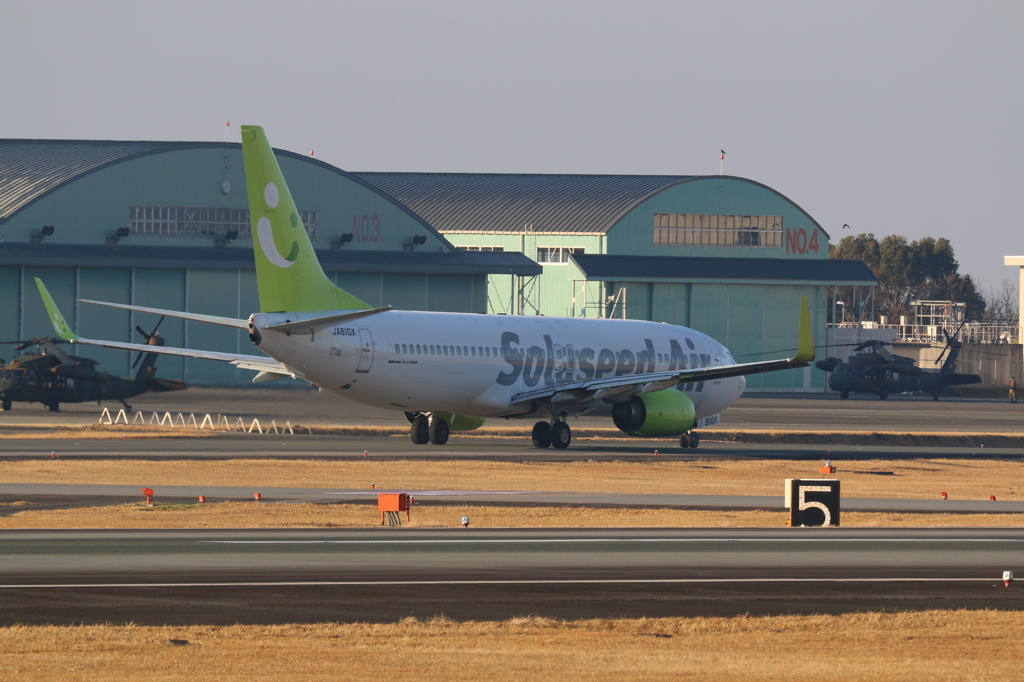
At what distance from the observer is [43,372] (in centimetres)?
6006

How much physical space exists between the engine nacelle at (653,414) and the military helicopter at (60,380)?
70.8ft

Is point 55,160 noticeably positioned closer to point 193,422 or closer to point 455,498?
point 193,422

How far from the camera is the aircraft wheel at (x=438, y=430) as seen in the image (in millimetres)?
46562

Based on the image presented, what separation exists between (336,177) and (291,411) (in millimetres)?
28865

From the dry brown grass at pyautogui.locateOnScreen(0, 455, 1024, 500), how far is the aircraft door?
100 inches

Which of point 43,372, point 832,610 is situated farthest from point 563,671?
point 43,372

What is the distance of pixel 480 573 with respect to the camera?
63.9ft

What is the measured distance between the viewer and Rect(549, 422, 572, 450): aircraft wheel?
46.8m

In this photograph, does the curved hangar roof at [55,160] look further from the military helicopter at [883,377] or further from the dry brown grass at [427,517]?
the dry brown grass at [427,517]

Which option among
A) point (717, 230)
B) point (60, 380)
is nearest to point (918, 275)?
point (717, 230)

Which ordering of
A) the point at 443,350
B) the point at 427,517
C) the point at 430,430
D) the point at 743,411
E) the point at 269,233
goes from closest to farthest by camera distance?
the point at 427,517, the point at 269,233, the point at 443,350, the point at 430,430, the point at 743,411

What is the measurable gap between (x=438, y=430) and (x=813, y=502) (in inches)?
855

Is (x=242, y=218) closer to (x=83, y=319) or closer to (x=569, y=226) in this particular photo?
(x=83, y=319)

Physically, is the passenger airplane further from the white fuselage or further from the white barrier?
the white barrier
